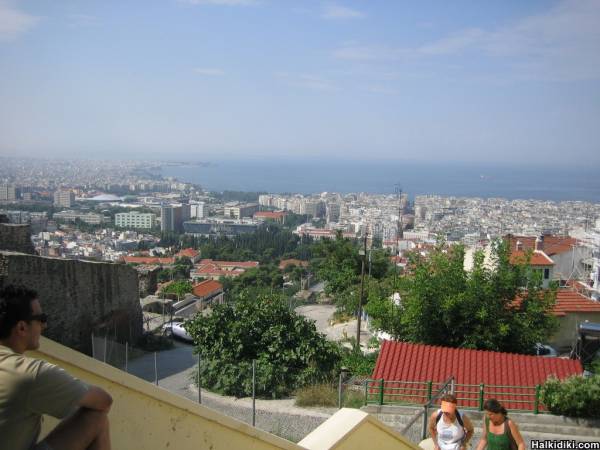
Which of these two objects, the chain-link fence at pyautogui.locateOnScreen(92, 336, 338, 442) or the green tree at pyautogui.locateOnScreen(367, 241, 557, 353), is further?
the green tree at pyautogui.locateOnScreen(367, 241, 557, 353)

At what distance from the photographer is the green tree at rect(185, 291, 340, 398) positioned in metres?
10.9

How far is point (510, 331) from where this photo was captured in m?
12.9

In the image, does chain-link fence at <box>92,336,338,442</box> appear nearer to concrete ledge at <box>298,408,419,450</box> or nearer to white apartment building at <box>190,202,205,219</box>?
concrete ledge at <box>298,408,419,450</box>

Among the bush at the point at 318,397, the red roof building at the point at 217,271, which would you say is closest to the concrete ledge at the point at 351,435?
the bush at the point at 318,397

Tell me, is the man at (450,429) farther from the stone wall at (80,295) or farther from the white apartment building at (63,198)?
the white apartment building at (63,198)

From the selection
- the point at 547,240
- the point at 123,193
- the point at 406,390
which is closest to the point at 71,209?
the point at 123,193

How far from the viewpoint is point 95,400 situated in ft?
7.14

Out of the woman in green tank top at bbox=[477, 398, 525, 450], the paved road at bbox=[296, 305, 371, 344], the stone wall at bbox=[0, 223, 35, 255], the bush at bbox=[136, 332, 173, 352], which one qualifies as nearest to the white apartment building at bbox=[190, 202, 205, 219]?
the paved road at bbox=[296, 305, 371, 344]

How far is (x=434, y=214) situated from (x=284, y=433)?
421ft

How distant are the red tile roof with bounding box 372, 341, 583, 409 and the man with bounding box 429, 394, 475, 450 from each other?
507 cm

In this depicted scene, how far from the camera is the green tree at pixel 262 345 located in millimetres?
10945

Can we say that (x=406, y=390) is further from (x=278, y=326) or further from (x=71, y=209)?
(x=71, y=209)

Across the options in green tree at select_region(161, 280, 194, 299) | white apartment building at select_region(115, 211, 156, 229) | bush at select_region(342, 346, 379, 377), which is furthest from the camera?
white apartment building at select_region(115, 211, 156, 229)

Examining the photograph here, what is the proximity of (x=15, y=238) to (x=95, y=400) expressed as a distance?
1190cm
